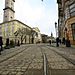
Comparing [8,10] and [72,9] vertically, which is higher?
[8,10]

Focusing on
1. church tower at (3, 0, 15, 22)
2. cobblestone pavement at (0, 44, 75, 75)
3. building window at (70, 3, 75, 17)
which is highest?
A: church tower at (3, 0, 15, 22)

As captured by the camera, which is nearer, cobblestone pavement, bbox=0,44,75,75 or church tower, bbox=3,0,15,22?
cobblestone pavement, bbox=0,44,75,75

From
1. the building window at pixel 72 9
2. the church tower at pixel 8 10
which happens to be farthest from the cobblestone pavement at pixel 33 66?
the church tower at pixel 8 10

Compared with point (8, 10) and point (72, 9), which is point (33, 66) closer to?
point (72, 9)

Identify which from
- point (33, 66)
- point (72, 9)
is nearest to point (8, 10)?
point (72, 9)

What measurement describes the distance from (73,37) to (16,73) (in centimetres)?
2418

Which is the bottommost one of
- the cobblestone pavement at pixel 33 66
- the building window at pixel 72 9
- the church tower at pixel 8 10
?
the cobblestone pavement at pixel 33 66

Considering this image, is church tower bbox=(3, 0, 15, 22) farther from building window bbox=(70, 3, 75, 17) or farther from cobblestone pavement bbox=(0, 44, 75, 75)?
cobblestone pavement bbox=(0, 44, 75, 75)

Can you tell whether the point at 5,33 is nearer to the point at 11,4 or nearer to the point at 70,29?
the point at 11,4

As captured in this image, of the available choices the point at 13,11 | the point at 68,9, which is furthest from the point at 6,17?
the point at 68,9

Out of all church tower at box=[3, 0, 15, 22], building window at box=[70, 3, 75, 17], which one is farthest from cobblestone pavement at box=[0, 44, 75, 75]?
church tower at box=[3, 0, 15, 22]

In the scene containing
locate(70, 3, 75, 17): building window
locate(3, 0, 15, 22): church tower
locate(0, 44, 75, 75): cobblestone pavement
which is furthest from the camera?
locate(3, 0, 15, 22): church tower

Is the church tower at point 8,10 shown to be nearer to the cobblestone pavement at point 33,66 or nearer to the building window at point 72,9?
the building window at point 72,9

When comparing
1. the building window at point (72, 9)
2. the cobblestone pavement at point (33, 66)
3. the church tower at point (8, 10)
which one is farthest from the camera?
the church tower at point (8, 10)
